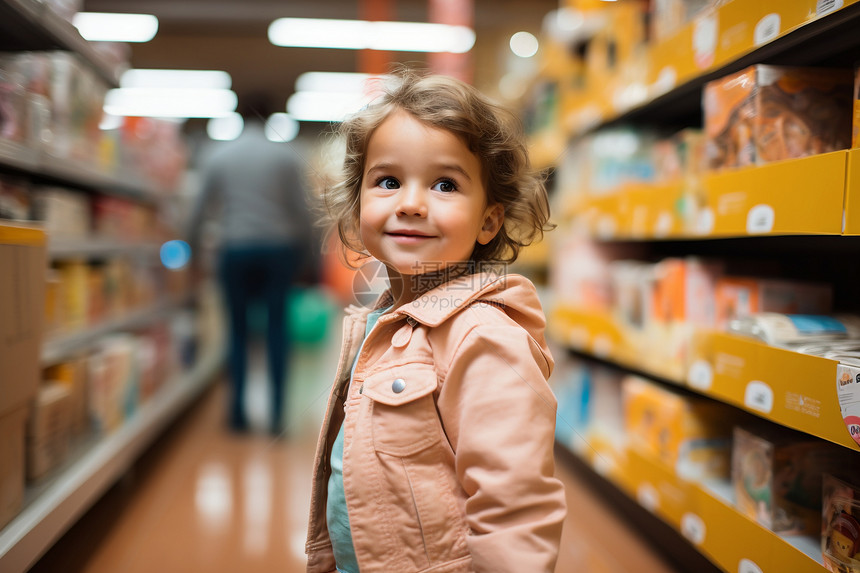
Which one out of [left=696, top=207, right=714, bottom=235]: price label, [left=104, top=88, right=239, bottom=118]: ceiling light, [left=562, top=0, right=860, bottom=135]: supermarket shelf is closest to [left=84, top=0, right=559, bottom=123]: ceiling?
[left=104, top=88, right=239, bottom=118]: ceiling light

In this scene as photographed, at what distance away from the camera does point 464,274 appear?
3.24ft

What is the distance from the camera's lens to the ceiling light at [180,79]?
6133 mm

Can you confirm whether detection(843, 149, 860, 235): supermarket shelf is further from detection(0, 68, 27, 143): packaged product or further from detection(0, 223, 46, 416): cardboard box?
detection(0, 68, 27, 143): packaged product

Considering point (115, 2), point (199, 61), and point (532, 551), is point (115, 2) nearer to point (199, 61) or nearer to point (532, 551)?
point (199, 61)

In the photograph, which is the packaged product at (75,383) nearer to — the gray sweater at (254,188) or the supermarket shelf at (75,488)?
the supermarket shelf at (75,488)

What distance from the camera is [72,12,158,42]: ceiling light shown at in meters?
4.60

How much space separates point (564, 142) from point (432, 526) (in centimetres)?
224

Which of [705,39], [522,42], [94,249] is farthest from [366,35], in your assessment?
[705,39]

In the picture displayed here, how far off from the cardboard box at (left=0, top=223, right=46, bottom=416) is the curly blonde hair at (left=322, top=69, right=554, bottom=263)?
0.71 m

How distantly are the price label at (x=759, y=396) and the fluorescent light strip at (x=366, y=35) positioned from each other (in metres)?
3.97

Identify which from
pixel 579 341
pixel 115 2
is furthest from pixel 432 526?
pixel 115 2

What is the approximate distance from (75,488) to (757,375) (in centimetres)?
178

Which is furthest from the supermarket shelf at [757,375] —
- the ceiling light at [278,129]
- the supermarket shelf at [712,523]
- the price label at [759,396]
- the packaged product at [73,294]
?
the packaged product at [73,294]

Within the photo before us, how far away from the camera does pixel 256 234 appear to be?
2752 mm
